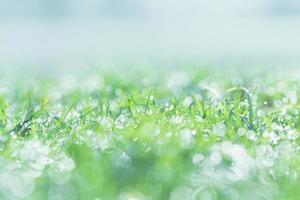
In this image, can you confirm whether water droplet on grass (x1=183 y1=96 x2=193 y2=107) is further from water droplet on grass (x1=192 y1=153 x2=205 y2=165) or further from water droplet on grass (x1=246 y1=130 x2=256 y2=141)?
water droplet on grass (x1=192 y1=153 x2=205 y2=165)

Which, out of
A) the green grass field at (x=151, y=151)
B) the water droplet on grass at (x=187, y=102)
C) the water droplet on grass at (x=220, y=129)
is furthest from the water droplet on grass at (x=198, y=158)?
the water droplet on grass at (x=187, y=102)

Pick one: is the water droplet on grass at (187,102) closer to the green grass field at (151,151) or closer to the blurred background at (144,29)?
the green grass field at (151,151)

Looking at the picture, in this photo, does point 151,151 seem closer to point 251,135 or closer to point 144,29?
point 251,135

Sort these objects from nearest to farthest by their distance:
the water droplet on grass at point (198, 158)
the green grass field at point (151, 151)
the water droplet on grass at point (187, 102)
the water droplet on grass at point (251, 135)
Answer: the green grass field at point (151, 151) < the water droplet on grass at point (198, 158) < the water droplet on grass at point (251, 135) < the water droplet on grass at point (187, 102)

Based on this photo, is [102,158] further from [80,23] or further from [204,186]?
[80,23]

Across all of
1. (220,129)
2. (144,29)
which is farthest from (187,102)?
(144,29)
